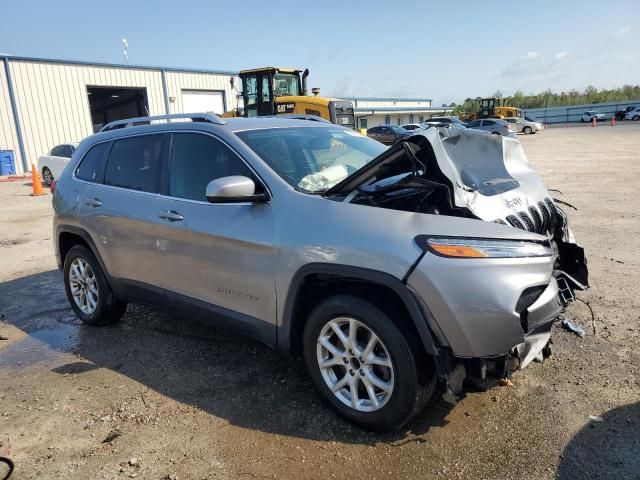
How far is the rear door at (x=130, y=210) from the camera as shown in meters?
4.01

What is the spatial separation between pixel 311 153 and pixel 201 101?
3068 centimetres

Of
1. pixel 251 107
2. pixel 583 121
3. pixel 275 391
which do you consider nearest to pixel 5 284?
pixel 275 391

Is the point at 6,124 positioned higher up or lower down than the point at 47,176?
higher up

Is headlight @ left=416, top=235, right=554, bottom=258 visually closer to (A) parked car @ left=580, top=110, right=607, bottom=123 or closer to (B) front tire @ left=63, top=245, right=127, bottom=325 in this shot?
(B) front tire @ left=63, top=245, right=127, bottom=325

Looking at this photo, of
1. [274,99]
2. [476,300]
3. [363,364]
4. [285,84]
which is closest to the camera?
[476,300]

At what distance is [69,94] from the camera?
2628 centimetres

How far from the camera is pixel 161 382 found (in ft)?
12.2

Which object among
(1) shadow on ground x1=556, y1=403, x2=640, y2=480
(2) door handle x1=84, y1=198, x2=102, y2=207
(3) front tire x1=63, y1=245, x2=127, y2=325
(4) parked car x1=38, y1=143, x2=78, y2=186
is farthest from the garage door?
(1) shadow on ground x1=556, y1=403, x2=640, y2=480

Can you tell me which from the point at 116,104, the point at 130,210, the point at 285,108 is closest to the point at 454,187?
the point at 130,210

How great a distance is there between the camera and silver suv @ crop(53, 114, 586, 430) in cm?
259

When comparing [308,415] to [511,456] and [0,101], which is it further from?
[0,101]

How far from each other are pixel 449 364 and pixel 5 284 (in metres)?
6.18

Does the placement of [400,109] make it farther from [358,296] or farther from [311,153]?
[358,296]

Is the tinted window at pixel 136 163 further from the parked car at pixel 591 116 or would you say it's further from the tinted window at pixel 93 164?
the parked car at pixel 591 116
